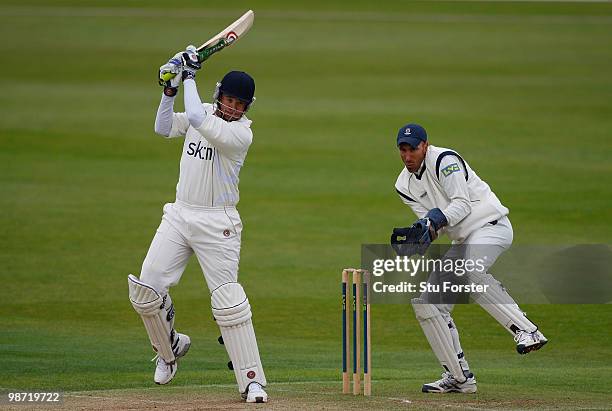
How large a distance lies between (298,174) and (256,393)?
12866 mm

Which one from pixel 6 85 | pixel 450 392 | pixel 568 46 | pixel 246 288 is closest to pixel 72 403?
pixel 450 392

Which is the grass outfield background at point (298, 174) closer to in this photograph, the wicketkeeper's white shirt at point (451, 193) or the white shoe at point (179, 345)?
the white shoe at point (179, 345)

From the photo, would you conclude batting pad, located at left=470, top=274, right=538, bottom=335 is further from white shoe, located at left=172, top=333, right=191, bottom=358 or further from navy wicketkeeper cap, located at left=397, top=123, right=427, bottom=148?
white shoe, located at left=172, top=333, right=191, bottom=358

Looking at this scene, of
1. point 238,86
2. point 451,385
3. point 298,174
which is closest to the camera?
point 238,86

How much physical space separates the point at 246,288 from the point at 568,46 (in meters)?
23.4

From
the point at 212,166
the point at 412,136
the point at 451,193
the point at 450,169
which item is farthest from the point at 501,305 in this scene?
the point at 212,166

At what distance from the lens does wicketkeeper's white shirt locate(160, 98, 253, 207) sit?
315 inches

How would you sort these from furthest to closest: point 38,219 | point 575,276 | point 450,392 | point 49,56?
point 49,56 → point 38,219 → point 575,276 → point 450,392

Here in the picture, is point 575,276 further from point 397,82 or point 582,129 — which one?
point 397,82

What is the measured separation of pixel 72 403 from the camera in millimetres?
7867

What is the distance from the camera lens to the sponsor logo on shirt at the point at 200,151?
8.04 meters

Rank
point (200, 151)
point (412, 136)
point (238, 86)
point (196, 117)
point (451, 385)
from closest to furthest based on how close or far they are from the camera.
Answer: point (196, 117)
point (238, 86)
point (200, 151)
point (412, 136)
point (451, 385)

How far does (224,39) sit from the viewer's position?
8.49 metres

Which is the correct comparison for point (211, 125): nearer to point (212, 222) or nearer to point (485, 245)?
point (212, 222)
